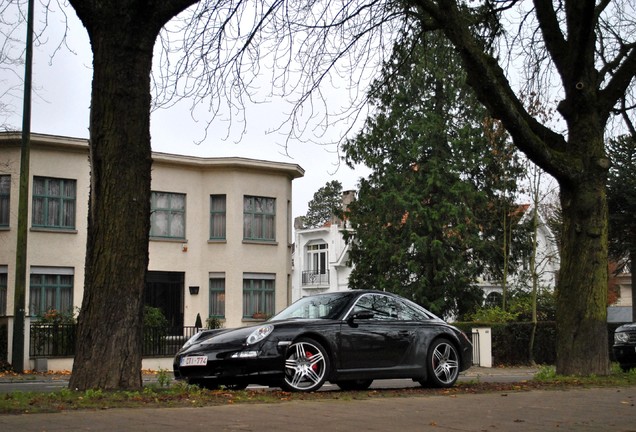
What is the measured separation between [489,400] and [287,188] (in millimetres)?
31913

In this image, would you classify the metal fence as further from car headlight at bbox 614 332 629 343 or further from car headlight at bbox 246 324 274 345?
car headlight at bbox 246 324 274 345

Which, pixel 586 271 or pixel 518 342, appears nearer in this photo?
pixel 586 271

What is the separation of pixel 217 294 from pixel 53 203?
8961 millimetres

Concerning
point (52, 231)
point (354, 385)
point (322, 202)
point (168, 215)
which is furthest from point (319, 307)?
point (322, 202)

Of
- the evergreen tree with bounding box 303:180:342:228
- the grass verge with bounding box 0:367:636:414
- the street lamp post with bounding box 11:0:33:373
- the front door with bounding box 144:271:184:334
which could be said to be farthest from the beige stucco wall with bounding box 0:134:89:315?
the evergreen tree with bounding box 303:180:342:228

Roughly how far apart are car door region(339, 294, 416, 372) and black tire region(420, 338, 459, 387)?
1.47 feet

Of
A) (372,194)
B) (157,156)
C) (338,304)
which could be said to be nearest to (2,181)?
(157,156)

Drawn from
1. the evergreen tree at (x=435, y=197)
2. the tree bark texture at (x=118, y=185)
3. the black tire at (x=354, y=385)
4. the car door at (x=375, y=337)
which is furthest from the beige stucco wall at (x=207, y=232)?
the tree bark texture at (x=118, y=185)

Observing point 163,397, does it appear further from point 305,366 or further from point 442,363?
point 442,363

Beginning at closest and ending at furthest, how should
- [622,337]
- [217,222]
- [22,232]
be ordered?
[622,337] → [22,232] → [217,222]

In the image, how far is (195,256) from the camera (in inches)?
1547

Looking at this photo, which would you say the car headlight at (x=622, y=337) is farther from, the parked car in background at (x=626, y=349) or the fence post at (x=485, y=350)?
the fence post at (x=485, y=350)

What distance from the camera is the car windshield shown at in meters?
12.2

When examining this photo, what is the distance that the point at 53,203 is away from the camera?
34.5m
